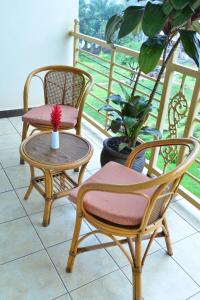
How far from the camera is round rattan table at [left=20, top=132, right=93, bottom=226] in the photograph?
1.68m

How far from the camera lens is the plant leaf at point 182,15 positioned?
1.37 m

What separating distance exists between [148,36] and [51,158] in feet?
2.87

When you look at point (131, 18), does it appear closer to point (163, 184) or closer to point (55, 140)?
point (55, 140)

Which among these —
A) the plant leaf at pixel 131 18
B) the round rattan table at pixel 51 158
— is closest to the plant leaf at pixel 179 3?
the plant leaf at pixel 131 18

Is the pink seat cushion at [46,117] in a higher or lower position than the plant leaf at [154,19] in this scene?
lower

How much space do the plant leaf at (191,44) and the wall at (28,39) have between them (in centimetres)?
205

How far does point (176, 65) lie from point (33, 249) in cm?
151

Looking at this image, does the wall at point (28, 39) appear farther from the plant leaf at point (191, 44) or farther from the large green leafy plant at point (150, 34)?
the plant leaf at point (191, 44)

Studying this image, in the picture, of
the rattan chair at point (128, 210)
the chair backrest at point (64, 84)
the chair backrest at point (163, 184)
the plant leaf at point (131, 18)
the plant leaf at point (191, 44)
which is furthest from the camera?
the chair backrest at point (64, 84)

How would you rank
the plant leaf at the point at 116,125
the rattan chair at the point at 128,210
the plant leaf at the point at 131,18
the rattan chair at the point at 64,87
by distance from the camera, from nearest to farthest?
the rattan chair at the point at 128,210, the plant leaf at the point at 131,18, the plant leaf at the point at 116,125, the rattan chair at the point at 64,87

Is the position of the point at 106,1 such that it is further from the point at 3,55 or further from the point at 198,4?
the point at 198,4

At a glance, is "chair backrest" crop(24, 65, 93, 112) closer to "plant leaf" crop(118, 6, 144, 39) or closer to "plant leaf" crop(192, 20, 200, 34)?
"plant leaf" crop(118, 6, 144, 39)

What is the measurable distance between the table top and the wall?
1.44 metres

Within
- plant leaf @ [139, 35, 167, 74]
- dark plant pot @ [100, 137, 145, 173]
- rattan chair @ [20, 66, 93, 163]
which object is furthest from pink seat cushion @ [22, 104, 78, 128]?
plant leaf @ [139, 35, 167, 74]
